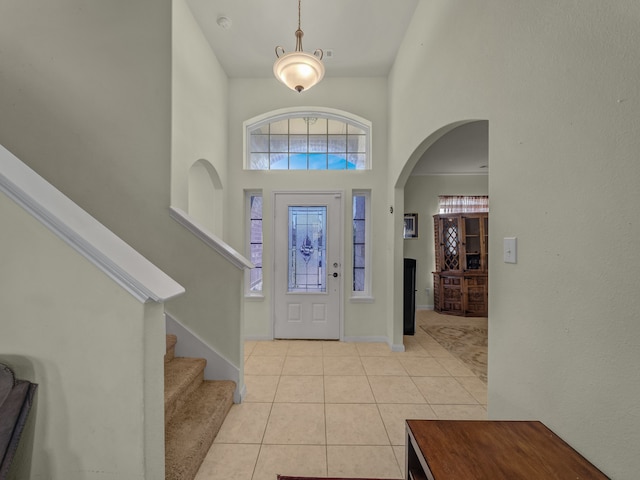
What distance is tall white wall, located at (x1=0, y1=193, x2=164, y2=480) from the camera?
3.27 feet

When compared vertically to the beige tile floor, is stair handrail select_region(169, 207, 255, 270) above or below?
above

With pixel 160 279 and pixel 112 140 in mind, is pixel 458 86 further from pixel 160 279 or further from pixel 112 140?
pixel 112 140

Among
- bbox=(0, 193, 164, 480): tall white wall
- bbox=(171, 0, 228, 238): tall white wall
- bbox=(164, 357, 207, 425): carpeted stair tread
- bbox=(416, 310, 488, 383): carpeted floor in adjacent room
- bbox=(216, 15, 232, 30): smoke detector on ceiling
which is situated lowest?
bbox=(416, 310, 488, 383): carpeted floor in adjacent room

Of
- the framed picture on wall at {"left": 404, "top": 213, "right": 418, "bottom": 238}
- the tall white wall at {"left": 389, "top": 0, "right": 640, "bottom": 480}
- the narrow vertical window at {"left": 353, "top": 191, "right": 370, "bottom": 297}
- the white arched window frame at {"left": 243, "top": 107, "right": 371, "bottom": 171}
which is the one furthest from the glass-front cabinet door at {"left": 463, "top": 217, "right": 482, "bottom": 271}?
the tall white wall at {"left": 389, "top": 0, "right": 640, "bottom": 480}

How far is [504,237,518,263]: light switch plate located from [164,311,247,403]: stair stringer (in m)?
2.12

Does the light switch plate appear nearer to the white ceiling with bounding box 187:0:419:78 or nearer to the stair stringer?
the stair stringer

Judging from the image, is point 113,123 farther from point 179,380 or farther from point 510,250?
point 510,250

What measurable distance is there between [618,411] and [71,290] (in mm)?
1914

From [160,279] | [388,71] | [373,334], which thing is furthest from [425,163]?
[160,279]

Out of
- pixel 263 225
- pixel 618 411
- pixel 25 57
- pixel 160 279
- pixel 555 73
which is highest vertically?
pixel 25 57

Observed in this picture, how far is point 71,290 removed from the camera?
1.00 meters

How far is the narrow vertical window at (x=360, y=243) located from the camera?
3885 mm

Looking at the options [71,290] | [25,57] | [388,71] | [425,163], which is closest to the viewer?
[71,290]

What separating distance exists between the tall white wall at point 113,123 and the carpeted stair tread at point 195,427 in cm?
28
